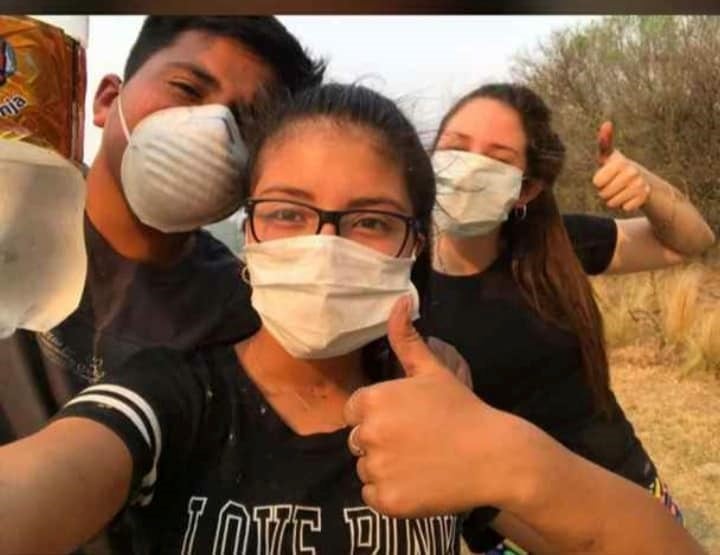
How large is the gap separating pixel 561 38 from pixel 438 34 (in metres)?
0.17

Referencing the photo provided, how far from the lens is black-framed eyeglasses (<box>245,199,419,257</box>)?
1.15 metres

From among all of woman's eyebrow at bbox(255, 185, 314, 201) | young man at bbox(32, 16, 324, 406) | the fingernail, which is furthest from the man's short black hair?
the fingernail

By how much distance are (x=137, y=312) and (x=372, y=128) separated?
42 centimetres

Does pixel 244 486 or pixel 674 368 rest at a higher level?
pixel 674 368

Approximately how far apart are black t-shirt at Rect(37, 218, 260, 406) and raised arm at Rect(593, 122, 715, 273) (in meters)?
0.52

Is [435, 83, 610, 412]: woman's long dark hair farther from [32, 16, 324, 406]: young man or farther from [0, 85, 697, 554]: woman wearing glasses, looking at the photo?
[32, 16, 324, 406]: young man

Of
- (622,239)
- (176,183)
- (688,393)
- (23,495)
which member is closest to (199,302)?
(176,183)

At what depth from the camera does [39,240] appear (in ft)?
4.22

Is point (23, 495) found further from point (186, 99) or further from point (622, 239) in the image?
point (622, 239)

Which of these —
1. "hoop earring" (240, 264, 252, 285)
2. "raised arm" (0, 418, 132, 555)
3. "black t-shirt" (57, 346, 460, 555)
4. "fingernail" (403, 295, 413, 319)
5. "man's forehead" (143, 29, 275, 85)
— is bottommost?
"black t-shirt" (57, 346, 460, 555)

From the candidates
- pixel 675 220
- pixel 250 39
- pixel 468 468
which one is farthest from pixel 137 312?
pixel 675 220

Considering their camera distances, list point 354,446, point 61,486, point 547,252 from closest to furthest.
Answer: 1. point 61,486
2. point 354,446
3. point 547,252

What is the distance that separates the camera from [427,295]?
4.23ft

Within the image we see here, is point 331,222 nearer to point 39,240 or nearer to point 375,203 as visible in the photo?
point 375,203
